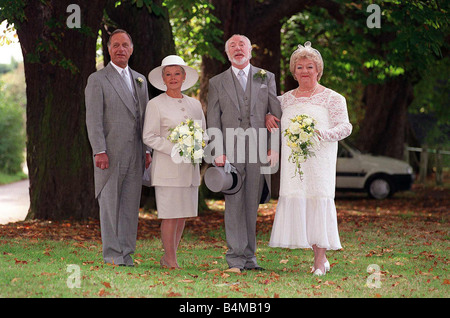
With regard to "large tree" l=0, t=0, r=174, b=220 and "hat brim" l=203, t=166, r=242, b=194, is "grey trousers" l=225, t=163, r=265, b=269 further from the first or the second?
"large tree" l=0, t=0, r=174, b=220

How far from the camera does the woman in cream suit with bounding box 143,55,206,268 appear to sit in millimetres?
7758

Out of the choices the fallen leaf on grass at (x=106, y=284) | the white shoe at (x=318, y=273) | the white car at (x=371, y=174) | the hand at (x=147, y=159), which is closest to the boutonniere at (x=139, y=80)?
the hand at (x=147, y=159)

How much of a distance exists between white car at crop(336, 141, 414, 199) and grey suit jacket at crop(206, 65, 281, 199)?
503 inches

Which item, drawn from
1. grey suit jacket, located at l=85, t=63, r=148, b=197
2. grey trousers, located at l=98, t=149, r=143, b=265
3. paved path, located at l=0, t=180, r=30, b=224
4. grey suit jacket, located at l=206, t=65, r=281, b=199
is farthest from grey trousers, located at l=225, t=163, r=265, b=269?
paved path, located at l=0, t=180, r=30, b=224

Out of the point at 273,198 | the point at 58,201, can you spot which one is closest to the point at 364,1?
the point at 273,198

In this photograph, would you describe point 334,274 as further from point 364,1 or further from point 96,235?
point 364,1

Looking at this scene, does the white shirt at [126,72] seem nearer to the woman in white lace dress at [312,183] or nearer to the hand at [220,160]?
the hand at [220,160]

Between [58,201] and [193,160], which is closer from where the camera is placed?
[193,160]

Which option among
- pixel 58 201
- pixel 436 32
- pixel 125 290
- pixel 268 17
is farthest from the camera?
pixel 268 17

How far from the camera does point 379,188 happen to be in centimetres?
2050

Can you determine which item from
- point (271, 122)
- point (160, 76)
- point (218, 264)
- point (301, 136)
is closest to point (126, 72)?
point (160, 76)

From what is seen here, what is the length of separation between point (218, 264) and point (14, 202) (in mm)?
12744
